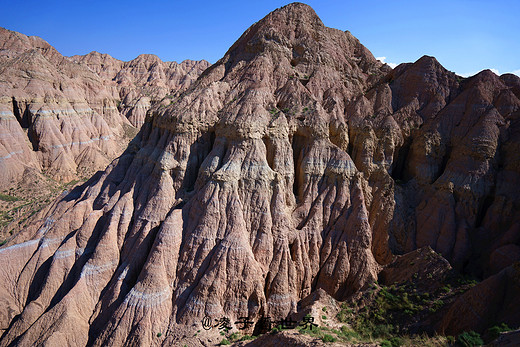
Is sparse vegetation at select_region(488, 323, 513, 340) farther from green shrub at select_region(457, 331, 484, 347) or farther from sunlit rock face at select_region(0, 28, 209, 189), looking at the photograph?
sunlit rock face at select_region(0, 28, 209, 189)

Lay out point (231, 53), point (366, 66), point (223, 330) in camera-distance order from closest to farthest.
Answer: point (223, 330) → point (231, 53) → point (366, 66)

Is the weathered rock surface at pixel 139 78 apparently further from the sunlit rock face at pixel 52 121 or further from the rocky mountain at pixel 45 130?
the sunlit rock face at pixel 52 121

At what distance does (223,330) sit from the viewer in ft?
70.5


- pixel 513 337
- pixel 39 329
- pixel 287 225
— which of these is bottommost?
pixel 39 329

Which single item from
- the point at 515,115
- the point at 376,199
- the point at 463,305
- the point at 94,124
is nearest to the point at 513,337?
the point at 463,305

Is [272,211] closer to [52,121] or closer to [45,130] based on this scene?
[45,130]

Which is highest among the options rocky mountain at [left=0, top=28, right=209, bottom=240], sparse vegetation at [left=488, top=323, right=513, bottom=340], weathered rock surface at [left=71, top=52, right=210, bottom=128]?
weathered rock surface at [left=71, top=52, right=210, bottom=128]

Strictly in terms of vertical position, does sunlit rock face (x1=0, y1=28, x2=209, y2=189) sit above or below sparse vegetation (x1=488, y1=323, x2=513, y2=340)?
above

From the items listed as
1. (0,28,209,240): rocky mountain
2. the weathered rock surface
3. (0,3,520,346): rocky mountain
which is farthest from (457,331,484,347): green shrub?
the weathered rock surface

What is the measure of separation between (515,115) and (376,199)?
17538 mm

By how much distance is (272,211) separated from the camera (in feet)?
85.0

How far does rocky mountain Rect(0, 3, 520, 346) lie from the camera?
22.5m

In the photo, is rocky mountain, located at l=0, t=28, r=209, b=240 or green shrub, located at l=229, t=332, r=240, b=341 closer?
green shrub, located at l=229, t=332, r=240, b=341

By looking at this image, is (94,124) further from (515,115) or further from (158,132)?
(515,115)
